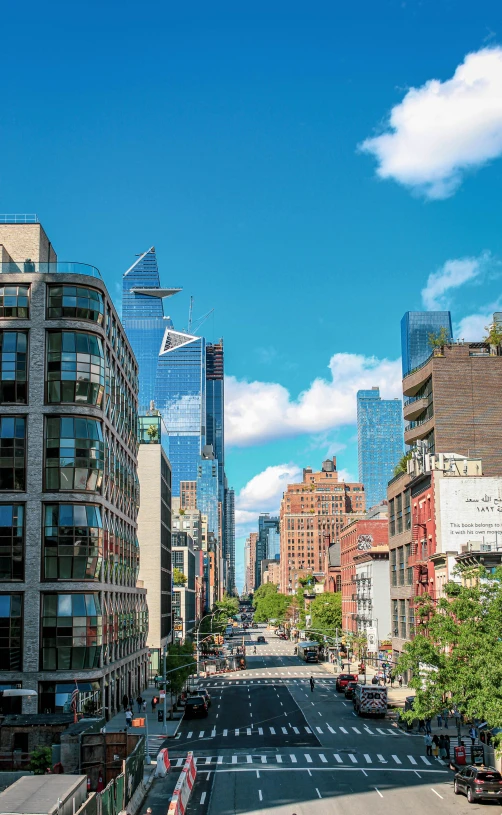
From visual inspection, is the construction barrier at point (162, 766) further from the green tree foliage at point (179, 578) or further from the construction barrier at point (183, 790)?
the green tree foliage at point (179, 578)

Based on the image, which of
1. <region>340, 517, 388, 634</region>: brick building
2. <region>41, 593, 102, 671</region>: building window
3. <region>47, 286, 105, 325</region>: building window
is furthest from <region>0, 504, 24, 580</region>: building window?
<region>340, 517, 388, 634</region>: brick building

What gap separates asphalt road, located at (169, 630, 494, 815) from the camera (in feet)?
119

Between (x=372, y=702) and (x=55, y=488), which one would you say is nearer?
(x=55, y=488)

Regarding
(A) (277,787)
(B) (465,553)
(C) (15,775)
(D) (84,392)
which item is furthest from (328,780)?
(D) (84,392)

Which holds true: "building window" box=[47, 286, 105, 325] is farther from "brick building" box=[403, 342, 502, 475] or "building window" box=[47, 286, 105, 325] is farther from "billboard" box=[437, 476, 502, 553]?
"brick building" box=[403, 342, 502, 475]

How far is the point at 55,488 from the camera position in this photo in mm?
62562

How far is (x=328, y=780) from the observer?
41656 mm

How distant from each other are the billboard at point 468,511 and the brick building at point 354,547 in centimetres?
4814

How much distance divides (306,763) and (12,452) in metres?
29.7

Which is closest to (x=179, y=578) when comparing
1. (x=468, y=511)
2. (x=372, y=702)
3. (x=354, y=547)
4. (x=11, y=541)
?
(x=354, y=547)

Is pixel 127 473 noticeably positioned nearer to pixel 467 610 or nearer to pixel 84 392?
pixel 84 392

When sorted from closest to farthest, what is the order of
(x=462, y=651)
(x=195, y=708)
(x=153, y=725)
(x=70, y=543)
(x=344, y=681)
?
(x=462, y=651) < (x=70, y=543) < (x=153, y=725) < (x=195, y=708) < (x=344, y=681)

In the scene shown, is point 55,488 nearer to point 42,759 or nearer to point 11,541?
point 11,541

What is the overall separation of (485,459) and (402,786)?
48.2m
